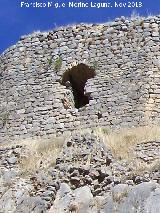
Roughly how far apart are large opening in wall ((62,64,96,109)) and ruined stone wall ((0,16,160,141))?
0.13 metres

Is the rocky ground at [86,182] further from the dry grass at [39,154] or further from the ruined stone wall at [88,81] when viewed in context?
the ruined stone wall at [88,81]

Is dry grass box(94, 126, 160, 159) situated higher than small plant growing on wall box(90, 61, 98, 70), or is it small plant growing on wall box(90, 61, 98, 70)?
small plant growing on wall box(90, 61, 98, 70)

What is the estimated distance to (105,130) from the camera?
50.4 feet

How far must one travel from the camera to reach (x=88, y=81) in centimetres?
1684

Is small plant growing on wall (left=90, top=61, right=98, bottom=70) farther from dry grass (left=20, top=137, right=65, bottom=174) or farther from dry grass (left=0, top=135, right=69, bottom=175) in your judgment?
dry grass (left=20, top=137, right=65, bottom=174)

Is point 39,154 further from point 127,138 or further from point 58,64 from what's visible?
point 58,64

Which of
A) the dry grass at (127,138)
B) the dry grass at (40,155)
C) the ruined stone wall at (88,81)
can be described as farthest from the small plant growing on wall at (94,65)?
the dry grass at (40,155)

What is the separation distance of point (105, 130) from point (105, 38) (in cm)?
298

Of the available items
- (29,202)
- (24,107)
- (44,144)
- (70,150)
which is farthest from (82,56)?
(29,202)

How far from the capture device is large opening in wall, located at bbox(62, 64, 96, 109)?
17.2 m

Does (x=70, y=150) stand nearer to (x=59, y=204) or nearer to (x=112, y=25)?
(x=59, y=204)

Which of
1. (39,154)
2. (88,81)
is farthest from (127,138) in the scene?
(88,81)

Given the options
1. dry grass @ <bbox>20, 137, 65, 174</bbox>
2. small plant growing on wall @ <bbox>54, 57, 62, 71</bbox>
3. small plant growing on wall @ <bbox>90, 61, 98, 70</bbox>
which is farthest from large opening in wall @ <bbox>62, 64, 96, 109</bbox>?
dry grass @ <bbox>20, 137, 65, 174</bbox>

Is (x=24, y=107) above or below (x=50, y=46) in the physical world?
below
